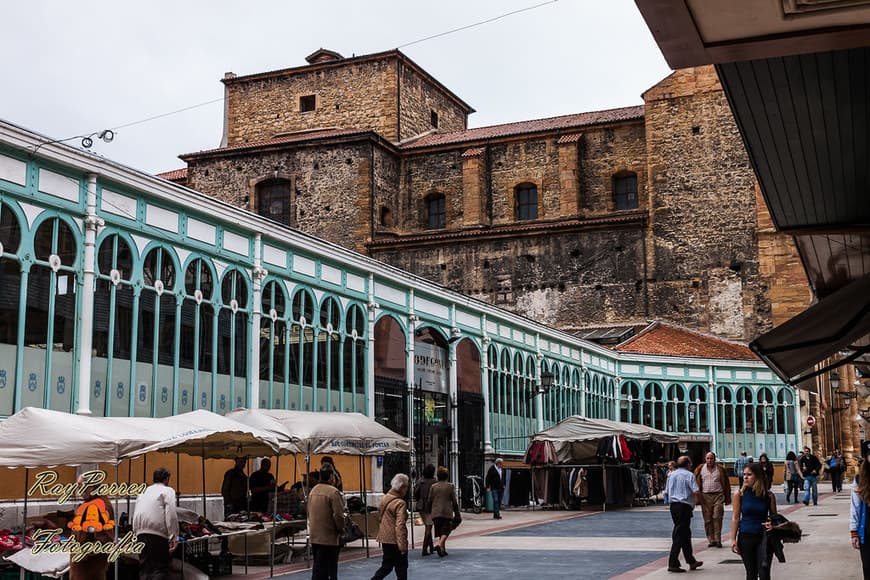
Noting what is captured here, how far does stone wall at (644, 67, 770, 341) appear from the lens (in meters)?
49.3

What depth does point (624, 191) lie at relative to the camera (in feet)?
178

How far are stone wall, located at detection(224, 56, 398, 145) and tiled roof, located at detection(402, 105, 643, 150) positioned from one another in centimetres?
258

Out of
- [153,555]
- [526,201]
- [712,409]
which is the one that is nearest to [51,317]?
[153,555]

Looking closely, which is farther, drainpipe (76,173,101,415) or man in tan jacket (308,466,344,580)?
drainpipe (76,173,101,415)

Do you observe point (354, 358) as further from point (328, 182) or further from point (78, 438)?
point (328, 182)

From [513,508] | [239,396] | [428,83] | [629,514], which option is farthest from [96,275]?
[428,83]

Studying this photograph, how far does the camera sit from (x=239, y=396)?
19.9 metres

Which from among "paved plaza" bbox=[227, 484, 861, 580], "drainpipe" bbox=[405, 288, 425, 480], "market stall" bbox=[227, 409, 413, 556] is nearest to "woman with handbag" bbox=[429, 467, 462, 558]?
"paved plaza" bbox=[227, 484, 861, 580]

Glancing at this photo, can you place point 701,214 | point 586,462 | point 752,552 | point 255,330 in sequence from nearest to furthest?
→ point 752,552, point 255,330, point 586,462, point 701,214

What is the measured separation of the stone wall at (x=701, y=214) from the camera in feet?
162

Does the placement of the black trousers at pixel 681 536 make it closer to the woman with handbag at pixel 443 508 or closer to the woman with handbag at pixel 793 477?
the woman with handbag at pixel 443 508

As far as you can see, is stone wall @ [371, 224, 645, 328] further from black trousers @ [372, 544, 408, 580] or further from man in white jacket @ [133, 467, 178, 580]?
man in white jacket @ [133, 467, 178, 580]

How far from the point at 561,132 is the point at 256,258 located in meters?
36.1

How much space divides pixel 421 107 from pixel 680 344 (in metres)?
20.3
